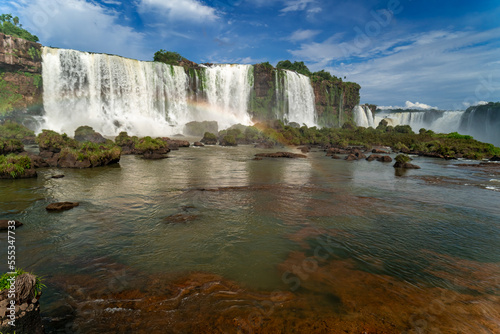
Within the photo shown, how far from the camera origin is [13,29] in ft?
149

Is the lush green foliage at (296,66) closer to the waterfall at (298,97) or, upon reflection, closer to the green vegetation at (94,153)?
the waterfall at (298,97)

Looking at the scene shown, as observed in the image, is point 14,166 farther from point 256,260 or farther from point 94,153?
point 256,260

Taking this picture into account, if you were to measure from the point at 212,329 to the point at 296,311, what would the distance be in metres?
1.38

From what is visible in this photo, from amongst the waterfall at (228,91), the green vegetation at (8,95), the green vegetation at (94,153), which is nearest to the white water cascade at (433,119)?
the waterfall at (228,91)

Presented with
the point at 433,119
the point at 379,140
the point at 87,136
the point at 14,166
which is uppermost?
the point at 433,119

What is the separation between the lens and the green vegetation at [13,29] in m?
44.4

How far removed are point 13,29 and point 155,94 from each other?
26.8 meters

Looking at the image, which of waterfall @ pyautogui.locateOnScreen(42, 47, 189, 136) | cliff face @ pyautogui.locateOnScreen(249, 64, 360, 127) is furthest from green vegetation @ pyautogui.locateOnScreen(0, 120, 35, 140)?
cliff face @ pyautogui.locateOnScreen(249, 64, 360, 127)

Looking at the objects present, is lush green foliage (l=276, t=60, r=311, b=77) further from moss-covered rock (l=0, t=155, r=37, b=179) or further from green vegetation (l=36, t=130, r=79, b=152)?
moss-covered rock (l=0, t=155, r=37, b=179)

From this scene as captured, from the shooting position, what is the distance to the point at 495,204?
448 inches

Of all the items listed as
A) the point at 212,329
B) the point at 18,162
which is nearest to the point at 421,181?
the point at 212,329

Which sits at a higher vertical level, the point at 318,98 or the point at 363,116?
the point at 318,98

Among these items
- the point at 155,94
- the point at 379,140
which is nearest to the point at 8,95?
the point at 155,94

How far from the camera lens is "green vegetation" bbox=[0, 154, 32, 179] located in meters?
13.0
